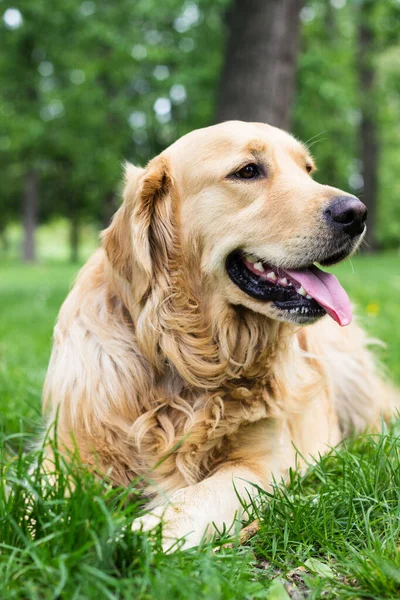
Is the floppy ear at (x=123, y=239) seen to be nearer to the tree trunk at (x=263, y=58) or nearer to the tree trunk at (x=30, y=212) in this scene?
the tree trunk at (x=263, y=58)

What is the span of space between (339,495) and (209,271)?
104 centimetres

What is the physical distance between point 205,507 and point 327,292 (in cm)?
103

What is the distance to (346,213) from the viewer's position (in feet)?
8.48

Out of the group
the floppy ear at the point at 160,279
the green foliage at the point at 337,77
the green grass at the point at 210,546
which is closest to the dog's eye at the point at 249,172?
the floppy ear at the point at 160,279

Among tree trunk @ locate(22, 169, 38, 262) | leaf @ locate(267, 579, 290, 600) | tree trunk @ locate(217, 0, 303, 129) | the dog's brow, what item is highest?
tree trunk @ locate(217, 0, 303, 129)

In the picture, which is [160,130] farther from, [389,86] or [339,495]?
[339,495]

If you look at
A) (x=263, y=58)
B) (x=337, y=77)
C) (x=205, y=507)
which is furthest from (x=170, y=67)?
(x=205, y=507)

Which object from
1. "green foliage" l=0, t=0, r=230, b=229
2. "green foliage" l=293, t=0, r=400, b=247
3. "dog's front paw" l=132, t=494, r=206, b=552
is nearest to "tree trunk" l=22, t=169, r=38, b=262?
"green foliage" l=293, t=0, r=400, b=247

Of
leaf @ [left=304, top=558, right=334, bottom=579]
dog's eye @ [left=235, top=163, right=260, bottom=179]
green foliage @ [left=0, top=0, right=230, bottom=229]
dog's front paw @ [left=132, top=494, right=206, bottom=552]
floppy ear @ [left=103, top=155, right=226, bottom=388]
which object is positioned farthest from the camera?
green foliage @ [left=0, top=0, right=230, bottom=229]

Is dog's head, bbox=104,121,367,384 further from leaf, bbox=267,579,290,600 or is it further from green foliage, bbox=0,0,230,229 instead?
green foliage, bbox=0,0,230,229

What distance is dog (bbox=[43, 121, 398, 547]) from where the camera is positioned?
2.58 metres

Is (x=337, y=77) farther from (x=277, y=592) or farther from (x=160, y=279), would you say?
(x=277, y=592)

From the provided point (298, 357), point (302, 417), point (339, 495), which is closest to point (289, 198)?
point (298, 357)

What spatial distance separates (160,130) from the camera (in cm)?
2030
